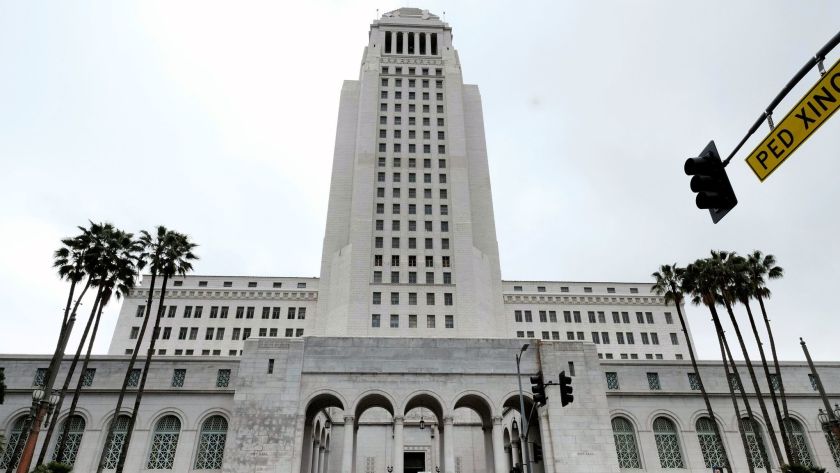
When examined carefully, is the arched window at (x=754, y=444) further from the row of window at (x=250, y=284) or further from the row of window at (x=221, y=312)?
the row of window at (x=250, y=284)

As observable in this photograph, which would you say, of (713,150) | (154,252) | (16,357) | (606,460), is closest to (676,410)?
(606,460)

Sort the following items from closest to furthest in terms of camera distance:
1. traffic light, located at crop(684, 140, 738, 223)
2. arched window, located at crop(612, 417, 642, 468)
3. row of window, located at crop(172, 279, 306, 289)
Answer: traffic light, located at crop(684, 140, 738, 223) → arched window, located at crop(612, 417, 642, 468) → row of window, located at crop(172, 279, 306, 289)

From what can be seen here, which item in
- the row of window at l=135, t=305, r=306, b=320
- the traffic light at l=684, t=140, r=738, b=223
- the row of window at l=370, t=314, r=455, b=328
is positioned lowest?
the traffic light at l=684, t=140, r=738, b=223

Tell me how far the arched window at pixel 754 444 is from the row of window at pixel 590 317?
3700cm

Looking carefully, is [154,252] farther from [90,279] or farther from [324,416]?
[324,416]

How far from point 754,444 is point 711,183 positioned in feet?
133

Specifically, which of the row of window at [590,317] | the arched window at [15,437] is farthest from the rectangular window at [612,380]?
the arched window at [15,437]

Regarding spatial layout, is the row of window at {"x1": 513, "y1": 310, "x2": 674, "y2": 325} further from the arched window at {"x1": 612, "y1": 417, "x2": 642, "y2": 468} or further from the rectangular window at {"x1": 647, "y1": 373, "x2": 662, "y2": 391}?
the arched window at {"x1": 612, "y1": 417, "x2": 642, "y2": 468}

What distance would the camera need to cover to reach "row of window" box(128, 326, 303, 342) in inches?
2795

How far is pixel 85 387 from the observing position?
122 feet

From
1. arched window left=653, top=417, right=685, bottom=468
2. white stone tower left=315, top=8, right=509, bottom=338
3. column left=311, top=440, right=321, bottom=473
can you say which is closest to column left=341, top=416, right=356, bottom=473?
column left=311, top=440, right=321, bottom=473

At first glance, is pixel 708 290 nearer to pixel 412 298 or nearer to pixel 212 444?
pixel 412 298

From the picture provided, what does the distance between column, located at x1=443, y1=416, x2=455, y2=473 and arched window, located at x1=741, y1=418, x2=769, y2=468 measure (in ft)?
66.4

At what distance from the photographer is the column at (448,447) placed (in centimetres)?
3339
